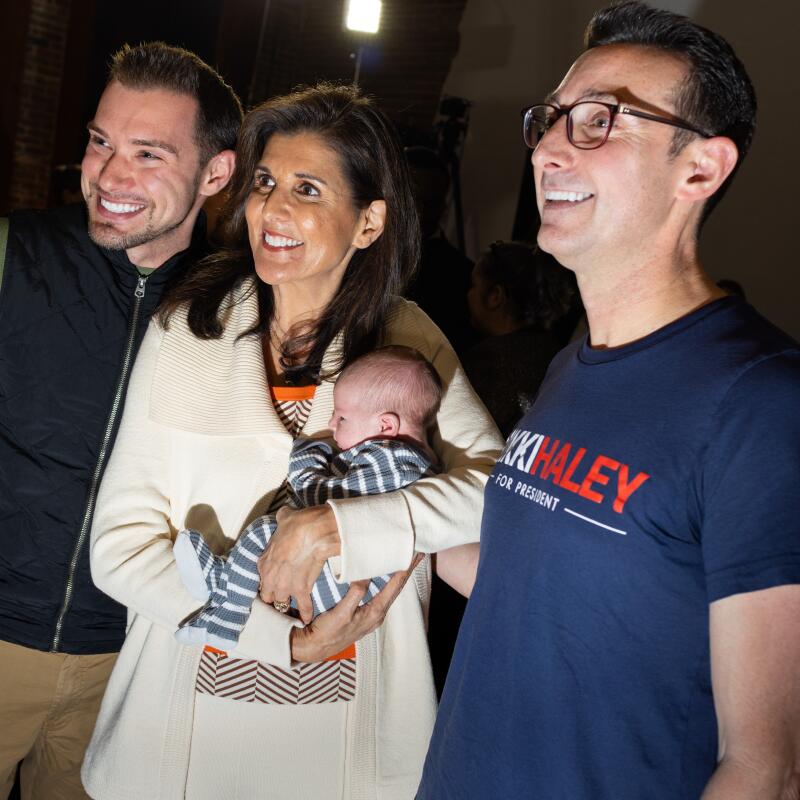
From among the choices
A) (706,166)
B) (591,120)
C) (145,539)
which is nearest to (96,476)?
(145,539)

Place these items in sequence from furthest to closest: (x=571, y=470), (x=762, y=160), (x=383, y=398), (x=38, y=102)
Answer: (x=38, y=102)
(x=762, y=160)
(x=383, y=398)
(x=571, y=470)

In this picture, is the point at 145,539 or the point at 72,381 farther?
the point at 72,381

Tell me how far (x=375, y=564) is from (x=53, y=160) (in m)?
8.80

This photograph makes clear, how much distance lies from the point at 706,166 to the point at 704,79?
0.46 ft

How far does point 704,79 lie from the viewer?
140cm

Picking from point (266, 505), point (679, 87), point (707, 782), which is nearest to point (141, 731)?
point (266, 505)

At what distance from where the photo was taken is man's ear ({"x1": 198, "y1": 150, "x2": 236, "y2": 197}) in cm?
215

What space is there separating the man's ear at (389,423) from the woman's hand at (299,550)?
A: 0.26 metres

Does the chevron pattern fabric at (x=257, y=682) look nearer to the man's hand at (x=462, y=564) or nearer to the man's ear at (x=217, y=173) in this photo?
the man's hand at (x=462, y=564)

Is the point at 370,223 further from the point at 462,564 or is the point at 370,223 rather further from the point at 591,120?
the point at 462,564

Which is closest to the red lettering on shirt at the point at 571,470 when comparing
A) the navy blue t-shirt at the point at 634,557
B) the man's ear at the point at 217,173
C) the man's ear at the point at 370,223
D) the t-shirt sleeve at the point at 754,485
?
the navy blue t-shirt at the point at 634,557

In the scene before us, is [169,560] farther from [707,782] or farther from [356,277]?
[707,782]

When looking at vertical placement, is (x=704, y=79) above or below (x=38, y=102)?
above

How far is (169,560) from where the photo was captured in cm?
167
